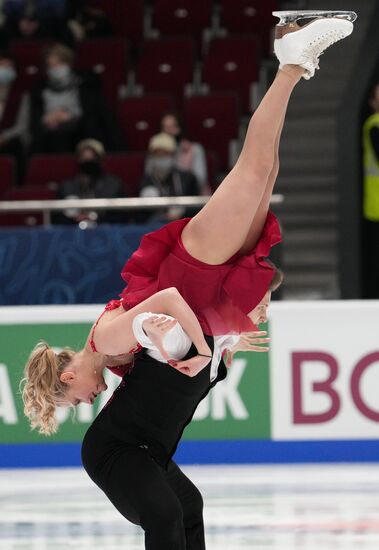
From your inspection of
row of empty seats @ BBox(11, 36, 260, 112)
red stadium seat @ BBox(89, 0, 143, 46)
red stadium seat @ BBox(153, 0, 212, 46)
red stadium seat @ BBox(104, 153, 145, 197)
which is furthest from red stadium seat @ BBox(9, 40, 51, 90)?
red stadium seat @ BBox(104, 153, 145, 197)

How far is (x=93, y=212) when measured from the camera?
8344 mm

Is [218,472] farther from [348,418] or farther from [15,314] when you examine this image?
[15,314]

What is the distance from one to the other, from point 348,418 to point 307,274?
9.26 ft

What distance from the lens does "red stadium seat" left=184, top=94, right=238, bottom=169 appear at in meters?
9.84

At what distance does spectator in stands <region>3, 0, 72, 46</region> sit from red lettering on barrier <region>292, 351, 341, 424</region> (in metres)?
4.96

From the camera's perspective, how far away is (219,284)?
3746 millimetres

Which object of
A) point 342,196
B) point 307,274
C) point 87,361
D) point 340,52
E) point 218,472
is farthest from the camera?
point 340,52

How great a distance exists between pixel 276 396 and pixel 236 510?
1238mm

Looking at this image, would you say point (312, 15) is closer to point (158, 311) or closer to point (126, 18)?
point (158, 311)

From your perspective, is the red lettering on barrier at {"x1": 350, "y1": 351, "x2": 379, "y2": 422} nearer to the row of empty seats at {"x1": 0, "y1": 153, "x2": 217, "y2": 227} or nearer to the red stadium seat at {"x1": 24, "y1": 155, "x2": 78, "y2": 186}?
the row of empty seats at {"x1": 0, "y1": 153, "x2": 217, "y2": 227}

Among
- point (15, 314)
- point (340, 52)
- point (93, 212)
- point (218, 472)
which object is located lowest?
point (218, 472)

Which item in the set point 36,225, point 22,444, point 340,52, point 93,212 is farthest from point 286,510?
point 340,52

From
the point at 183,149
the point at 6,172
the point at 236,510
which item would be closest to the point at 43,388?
the point at 236,510

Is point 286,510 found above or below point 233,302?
below
